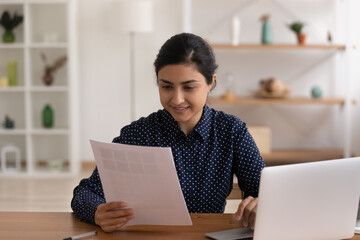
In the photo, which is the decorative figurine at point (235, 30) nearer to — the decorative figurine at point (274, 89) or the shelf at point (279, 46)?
the shelf at point (279, 46)

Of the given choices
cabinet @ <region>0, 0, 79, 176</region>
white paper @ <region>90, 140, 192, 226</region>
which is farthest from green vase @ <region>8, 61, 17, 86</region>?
white paper @ <region>90, 140, 192, 226</region>

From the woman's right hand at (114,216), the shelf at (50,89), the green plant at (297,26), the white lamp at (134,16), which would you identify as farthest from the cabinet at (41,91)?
the woman's right hand at (114,216)

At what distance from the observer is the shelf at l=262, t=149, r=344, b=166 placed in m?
5.28

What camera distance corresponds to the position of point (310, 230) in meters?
1.31

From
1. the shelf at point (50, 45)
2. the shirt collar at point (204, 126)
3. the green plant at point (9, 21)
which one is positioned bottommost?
the shirt collar at point (204, 126)

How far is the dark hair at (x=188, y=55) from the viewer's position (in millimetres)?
1720

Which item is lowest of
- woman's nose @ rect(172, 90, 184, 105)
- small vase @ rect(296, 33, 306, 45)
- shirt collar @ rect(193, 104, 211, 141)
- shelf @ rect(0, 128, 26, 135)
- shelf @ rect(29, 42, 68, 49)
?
shelf @ rect(0, 128, 26, 135)

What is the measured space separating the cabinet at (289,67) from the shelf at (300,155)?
11 mm

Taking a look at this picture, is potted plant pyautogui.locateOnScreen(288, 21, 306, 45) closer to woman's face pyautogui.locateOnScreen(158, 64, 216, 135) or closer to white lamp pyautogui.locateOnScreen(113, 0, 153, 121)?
white lamp pyautogui.locateOnScreen(113, 0, 153, 121)

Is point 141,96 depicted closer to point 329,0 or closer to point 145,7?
point 145,7

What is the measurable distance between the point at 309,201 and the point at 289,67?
14.6 ft

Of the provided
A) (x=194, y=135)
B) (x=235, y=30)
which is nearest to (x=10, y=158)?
(x=235, y=30)

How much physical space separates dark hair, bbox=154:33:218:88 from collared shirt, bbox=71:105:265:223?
0.53ft

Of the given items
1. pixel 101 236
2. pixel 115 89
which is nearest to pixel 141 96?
pixel 115 89
